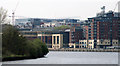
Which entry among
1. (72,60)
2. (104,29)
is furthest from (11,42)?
(104,29)

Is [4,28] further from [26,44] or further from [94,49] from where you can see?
[94,49]

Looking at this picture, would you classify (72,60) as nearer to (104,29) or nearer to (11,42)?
(11,42)

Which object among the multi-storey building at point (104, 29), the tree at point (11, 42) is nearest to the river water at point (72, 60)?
the tree at point (11, 42)

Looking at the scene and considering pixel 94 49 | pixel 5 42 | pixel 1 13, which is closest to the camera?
pixel 1 13

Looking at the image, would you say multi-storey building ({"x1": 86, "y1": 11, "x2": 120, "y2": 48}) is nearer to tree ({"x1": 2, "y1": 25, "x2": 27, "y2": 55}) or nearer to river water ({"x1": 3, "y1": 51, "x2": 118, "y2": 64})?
river water ({"x1": 3, "y1": 51, "x2": 118, "y2": 64})

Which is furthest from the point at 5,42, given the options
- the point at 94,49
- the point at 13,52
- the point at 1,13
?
the point at 94,49

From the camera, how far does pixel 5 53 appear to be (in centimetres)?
6769

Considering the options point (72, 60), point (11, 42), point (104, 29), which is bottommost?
point (72, 60)

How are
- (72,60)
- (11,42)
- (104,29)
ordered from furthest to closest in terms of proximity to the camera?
(104,29) < (72,60) < (11,42)

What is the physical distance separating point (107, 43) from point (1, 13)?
137 meters

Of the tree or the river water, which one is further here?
the tree

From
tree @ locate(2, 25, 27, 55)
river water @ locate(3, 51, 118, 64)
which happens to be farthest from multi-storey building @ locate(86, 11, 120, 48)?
tree @ locate(2, 25, 27, 55)

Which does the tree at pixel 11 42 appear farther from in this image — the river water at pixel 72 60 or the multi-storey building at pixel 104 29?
the multi-storey building at pixel 104 29

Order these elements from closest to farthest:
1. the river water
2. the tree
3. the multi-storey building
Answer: the river water
the tree
the multi-storey building
